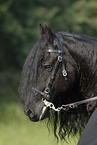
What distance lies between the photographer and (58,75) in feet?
8.77

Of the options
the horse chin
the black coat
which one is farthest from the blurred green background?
the black coat

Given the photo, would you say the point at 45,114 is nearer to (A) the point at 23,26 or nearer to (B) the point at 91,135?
(B) the point at 91,135

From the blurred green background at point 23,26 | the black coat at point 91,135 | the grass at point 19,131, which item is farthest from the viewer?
the blurred green background at point 23,26

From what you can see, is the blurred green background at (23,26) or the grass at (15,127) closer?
the grass at (15,127)

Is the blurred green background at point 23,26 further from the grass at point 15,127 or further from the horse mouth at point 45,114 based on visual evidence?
the horse mouth at point 45,114

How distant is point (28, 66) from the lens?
2693 millimetres

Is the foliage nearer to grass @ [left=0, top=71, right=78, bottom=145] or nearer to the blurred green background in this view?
the blurred green background

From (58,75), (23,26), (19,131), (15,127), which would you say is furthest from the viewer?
(23,26)

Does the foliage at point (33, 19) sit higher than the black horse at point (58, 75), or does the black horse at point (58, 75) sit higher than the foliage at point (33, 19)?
the foliage at point (33, 19)

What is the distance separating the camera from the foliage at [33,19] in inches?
385

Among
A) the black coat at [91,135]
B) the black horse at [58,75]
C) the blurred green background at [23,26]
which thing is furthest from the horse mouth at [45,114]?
the blurred green background at [23,26]

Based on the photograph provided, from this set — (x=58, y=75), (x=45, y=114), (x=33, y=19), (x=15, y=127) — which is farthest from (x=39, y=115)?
(x=33, y=19)

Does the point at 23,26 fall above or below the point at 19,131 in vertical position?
above

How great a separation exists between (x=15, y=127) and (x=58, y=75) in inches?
233
